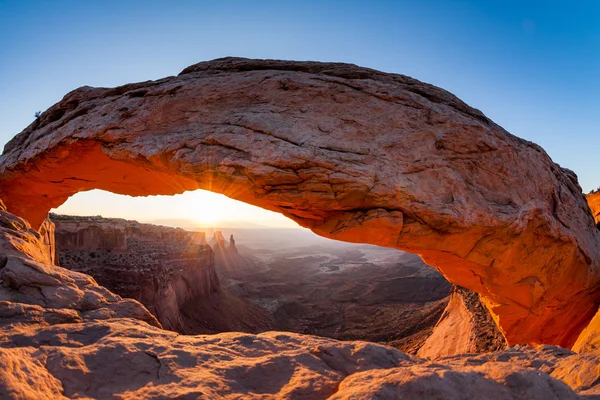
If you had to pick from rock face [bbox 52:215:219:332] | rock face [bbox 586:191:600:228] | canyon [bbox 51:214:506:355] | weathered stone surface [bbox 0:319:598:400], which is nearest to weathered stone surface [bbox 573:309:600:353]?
weathered stone surface [bbox 0:319:598:400]

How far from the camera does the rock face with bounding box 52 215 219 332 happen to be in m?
19.0

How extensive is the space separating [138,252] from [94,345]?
24.5m

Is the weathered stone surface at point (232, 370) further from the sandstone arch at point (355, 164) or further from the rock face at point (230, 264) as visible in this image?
the rock face at point (230, 264)

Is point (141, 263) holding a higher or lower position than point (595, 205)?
lower

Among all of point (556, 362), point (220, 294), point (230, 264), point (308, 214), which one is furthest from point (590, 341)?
point (230, 264)

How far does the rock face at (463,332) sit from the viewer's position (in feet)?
40.9

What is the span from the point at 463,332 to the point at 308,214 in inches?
461

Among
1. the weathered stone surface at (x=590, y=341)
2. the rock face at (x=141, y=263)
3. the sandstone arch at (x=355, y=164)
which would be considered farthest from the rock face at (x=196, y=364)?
the rock face at (x=141, y=263)

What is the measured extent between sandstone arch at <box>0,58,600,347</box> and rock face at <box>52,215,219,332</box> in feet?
34.6

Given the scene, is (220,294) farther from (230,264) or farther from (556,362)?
(556,362)

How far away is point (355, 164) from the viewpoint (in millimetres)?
6863

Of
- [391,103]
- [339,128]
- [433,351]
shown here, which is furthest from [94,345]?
[433,351]

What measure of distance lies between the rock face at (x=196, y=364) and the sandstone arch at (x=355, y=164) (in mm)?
3397

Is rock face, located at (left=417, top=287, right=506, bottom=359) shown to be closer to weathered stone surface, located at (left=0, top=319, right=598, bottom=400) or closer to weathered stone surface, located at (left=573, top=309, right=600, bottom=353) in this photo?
weathered stone surface, located at (left=573, top=309, right=600, bottom=353)
